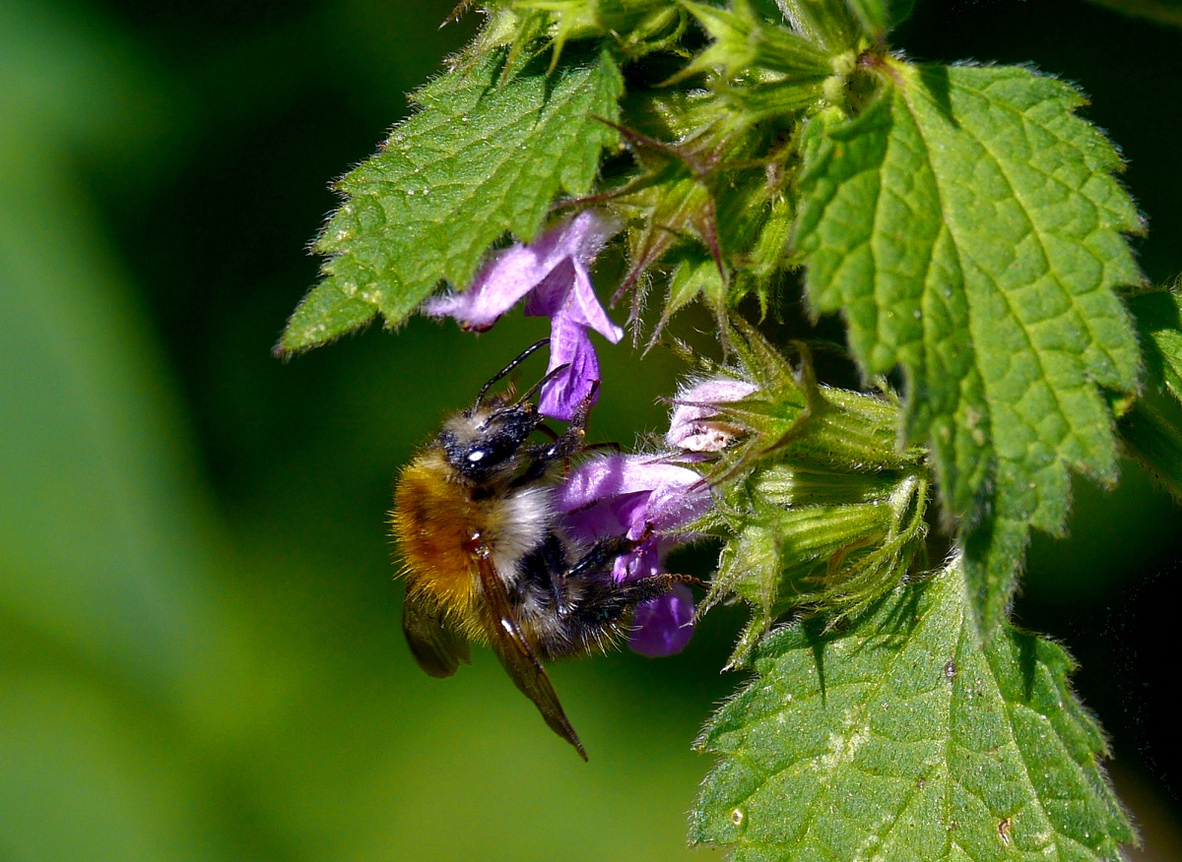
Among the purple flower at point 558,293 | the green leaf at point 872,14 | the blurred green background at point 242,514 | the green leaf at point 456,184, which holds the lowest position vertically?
the blurred green background at point 242,514

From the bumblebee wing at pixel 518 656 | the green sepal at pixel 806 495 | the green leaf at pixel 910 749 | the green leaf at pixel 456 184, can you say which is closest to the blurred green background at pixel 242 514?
the bumblebee wing at pixel 518 656

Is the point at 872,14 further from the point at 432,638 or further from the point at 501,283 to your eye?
the point at 432,638

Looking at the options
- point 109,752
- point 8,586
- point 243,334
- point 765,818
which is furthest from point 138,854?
point 765,818

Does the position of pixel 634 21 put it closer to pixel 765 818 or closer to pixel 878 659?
pixel 878 659

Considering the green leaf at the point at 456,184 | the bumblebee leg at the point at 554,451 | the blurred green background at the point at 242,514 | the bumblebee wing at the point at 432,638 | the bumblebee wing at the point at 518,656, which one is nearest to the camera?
the green leaf at the point at 456,184

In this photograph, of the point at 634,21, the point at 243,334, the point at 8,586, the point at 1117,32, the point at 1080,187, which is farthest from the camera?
the point at 243,334

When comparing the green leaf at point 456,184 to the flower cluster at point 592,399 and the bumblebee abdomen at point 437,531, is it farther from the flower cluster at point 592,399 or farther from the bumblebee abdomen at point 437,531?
the bumblebee abdomen at point 437,531
